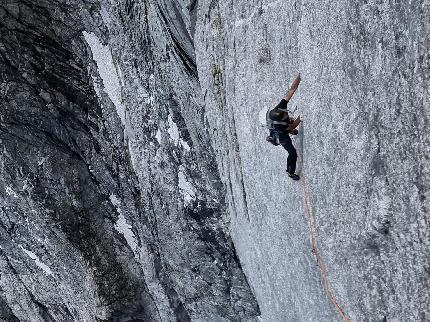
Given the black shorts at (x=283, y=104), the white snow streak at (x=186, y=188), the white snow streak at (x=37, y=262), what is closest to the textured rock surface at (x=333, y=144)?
the black shorts at (x=283, y=104)

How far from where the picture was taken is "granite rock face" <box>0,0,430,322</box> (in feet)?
23.2

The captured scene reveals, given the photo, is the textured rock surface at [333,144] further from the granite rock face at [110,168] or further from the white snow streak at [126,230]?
the white snow streak at [126,230]

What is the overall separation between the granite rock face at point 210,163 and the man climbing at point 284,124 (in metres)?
0.22

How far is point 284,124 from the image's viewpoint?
30.1 ft

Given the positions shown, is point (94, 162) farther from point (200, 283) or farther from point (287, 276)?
point (287, 276)

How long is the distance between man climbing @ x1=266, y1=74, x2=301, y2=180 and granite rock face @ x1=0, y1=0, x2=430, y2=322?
0.22 meters

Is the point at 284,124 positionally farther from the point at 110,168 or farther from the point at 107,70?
the point at 110,168

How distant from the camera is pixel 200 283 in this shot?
16656 millimetres

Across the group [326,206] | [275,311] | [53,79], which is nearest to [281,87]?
[326,206]

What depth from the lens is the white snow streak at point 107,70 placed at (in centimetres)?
1519

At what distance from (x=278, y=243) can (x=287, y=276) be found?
0.79 metres

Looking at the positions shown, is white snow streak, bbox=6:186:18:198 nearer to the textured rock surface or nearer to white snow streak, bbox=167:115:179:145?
white snow streak, bbox=167:115:179:145

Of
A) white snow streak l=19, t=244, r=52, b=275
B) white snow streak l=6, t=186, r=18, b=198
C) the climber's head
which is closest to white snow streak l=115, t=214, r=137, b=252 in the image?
white snow streak l=19, t=244, r=52, b=275

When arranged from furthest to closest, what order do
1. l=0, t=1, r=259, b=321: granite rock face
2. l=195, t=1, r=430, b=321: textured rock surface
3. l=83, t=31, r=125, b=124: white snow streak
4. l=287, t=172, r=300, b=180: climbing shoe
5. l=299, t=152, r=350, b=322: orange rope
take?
l=83, t=31, r=125, b=124: white snow streak → l=0, t=1, r=259, b=321: granite rock face → l=287, t=172, r=300, b=180: climbing shoe → l=299, t=152, r=350, b=322: orange rope → l=195, t=1, r=430, b=321: textured rock surface
